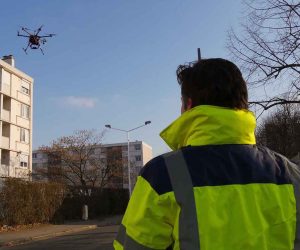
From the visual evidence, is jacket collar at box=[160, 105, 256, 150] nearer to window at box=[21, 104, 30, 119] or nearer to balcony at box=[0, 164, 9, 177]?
balcony at box=[0, 164, 9, 177]

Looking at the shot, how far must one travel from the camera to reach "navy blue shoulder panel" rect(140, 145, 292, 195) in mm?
2002

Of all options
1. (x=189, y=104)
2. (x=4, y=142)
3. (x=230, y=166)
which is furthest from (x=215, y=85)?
(x=4, y=142)

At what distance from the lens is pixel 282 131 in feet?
149

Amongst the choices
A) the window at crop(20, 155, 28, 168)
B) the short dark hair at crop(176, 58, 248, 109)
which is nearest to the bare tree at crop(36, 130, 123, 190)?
the window at crop(20, 155, 28, 168)

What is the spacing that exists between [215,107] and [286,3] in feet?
40.1

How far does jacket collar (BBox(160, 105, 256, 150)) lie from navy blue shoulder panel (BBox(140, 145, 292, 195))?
0.03 meters

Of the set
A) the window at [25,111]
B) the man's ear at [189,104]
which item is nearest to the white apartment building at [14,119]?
the window at [25,111]

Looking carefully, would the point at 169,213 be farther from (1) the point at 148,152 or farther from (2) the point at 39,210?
(1) the point at 148,152

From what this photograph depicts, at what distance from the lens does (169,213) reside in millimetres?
1965

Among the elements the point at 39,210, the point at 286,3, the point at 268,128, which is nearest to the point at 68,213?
the point at 39,210

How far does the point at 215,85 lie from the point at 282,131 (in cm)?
4476

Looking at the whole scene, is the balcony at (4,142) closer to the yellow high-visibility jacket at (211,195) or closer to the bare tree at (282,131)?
the bare tree at (282,131)

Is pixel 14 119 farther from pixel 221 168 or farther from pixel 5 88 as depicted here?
pixel 221 168

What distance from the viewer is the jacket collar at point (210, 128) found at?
6.94 feet
